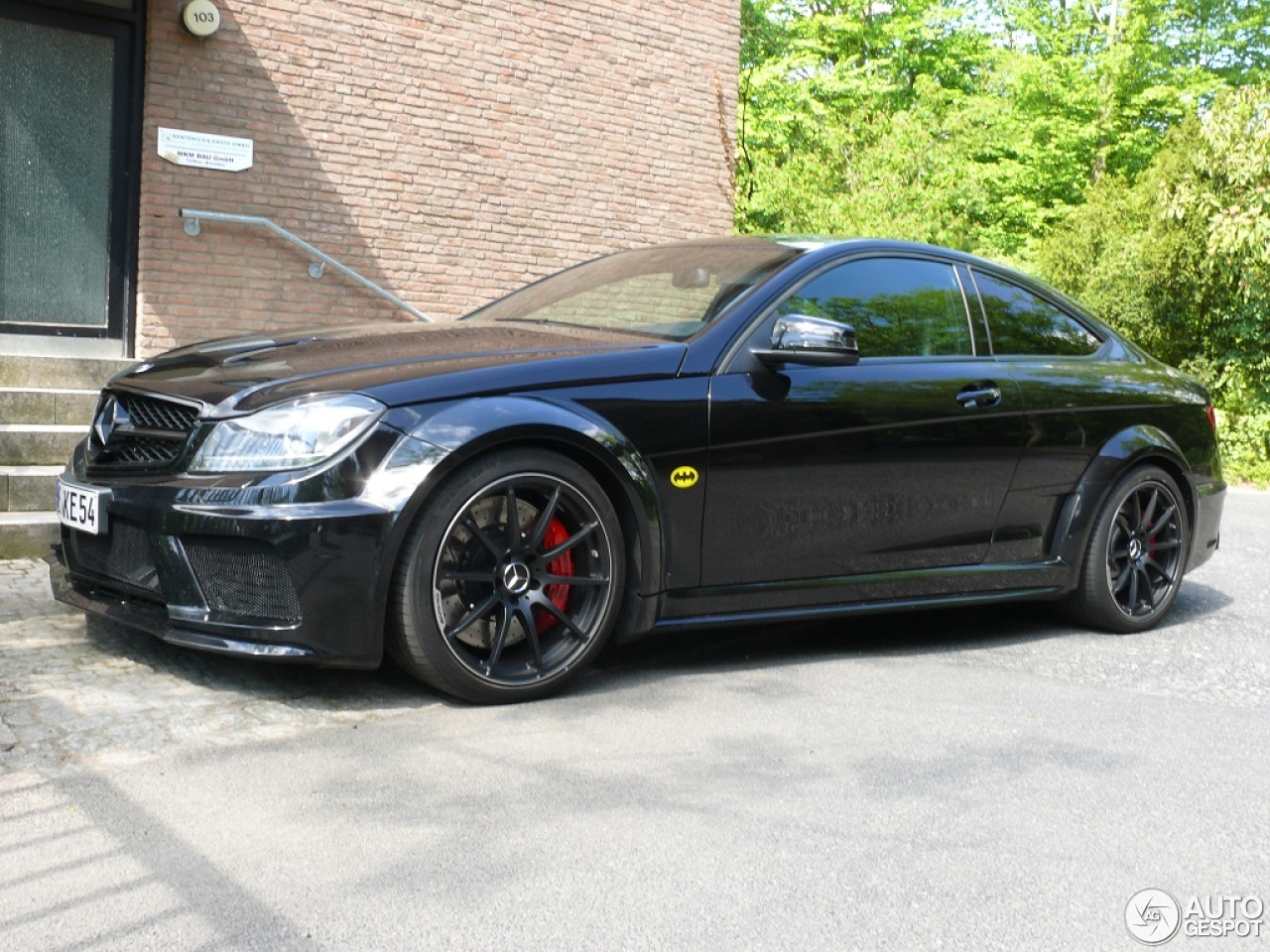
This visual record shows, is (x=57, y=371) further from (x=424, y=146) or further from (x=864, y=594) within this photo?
(x=864, y=594)

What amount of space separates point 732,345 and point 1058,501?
1.76 metres

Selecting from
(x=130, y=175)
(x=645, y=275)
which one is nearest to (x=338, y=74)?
(x=130, y=175)

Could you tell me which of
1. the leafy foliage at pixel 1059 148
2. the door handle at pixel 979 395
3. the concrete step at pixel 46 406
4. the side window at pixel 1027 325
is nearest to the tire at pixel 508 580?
the door handle at pixel 979 395

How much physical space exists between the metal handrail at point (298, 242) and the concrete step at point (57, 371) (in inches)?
88.4

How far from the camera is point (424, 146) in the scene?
11.7 metres

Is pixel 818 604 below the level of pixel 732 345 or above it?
below

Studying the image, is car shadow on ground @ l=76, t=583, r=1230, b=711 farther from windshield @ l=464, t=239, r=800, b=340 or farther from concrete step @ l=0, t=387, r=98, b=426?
concrete step @ l=0, t=387, r=98, b=426

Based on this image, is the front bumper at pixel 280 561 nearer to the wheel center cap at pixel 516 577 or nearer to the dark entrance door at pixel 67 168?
the wheel center cap at pixel 516 577

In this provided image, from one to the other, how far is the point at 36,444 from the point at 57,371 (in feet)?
3.91

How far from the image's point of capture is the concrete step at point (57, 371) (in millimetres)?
7996

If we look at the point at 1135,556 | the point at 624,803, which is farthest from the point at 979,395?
the point at 624,803

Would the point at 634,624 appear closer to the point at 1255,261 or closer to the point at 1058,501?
the point at 1058,501

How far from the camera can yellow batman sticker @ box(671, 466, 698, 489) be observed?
4.51m

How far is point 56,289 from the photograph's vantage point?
995 cm
